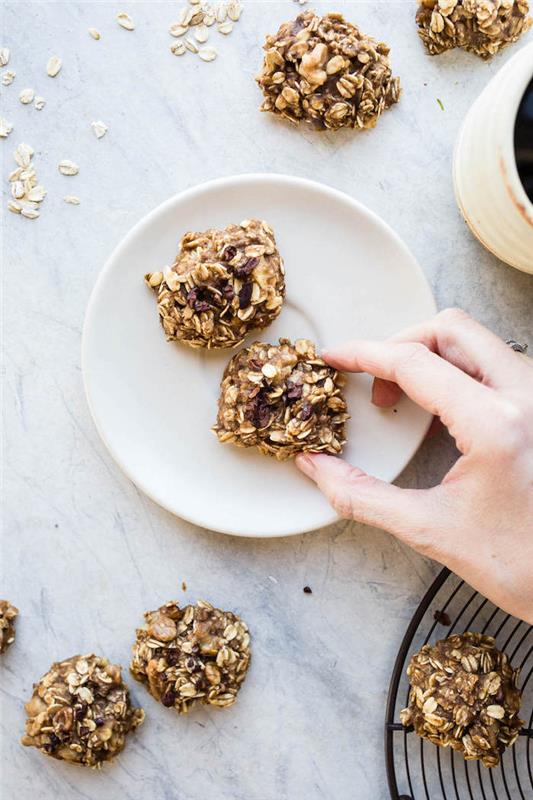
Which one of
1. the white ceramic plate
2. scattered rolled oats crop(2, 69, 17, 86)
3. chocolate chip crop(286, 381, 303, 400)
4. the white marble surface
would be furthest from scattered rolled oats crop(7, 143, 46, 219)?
chocolate chip crop(286, 381, 303, 400)

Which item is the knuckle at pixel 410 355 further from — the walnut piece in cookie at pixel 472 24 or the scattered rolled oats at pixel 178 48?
the scattered rolled oats at pixel 178 48

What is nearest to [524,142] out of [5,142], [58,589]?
[5,142]

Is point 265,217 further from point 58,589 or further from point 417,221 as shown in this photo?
point 58,589

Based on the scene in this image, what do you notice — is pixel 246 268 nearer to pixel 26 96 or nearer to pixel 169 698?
pixel 26 96

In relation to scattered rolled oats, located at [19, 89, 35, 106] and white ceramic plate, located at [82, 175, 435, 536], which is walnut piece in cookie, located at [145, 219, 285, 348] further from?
scattered rolled oats, located at [19, 89, 35, 106]

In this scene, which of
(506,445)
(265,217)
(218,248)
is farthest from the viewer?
(265,217)

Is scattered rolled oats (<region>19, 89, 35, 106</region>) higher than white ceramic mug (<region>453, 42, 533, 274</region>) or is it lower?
lower
